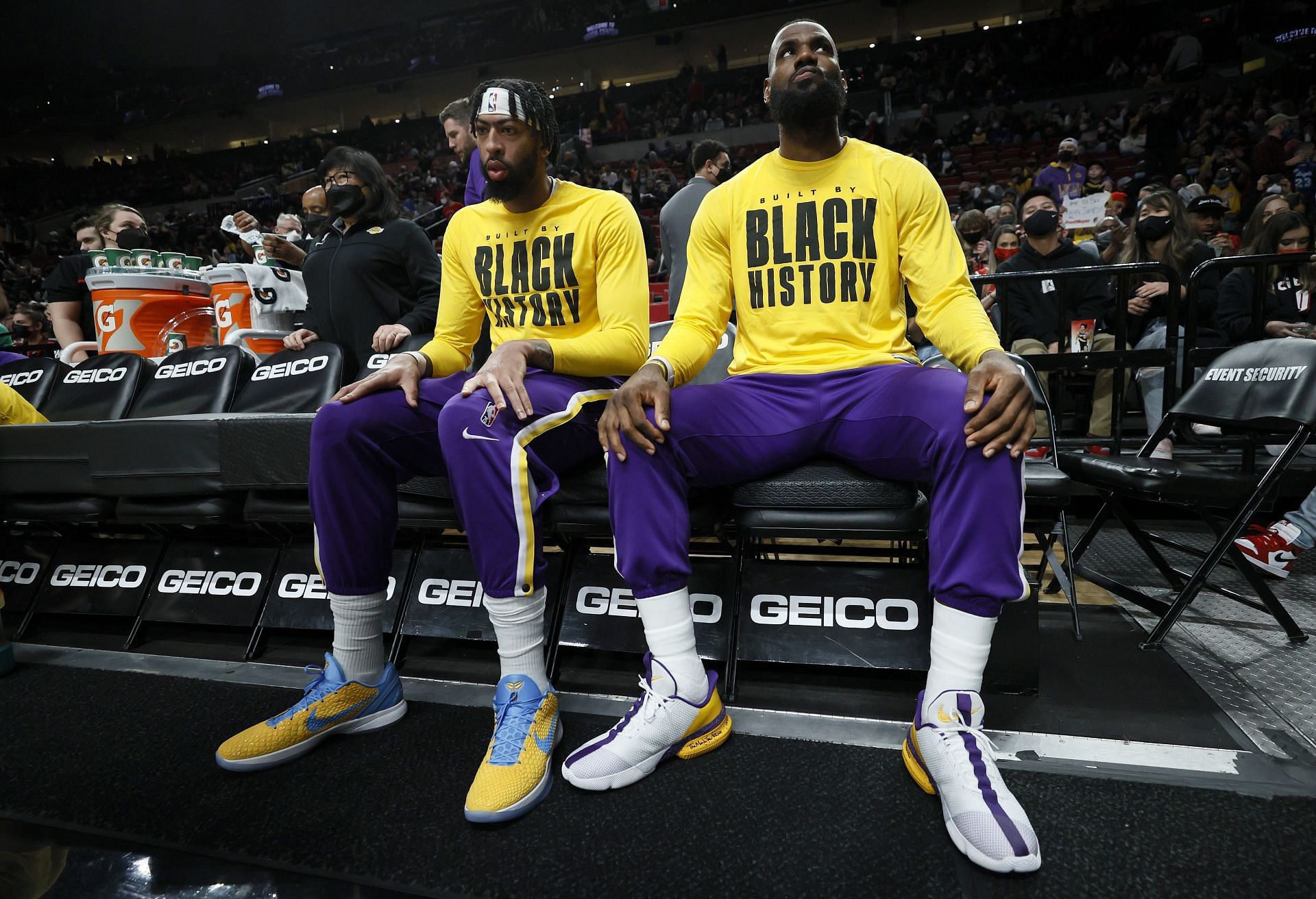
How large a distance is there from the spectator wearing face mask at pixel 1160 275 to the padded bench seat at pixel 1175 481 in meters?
1.67

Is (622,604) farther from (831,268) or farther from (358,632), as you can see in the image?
(831,268)

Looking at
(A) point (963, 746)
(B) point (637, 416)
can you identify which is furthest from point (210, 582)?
(A) point (963, 746)

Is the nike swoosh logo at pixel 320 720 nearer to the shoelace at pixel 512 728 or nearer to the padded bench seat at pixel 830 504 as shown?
the shoelace at pixel 512 728

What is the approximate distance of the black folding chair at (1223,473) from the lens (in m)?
1.84

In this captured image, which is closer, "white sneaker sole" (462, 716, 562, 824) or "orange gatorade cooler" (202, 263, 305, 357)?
"white sneaker sole" (462, 716, 562, 824)

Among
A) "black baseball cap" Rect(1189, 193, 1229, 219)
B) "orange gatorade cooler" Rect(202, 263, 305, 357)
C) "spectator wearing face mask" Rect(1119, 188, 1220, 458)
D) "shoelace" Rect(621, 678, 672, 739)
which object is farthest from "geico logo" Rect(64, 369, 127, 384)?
"black baseball cap" Rect(1189, 193, 1229, 219)

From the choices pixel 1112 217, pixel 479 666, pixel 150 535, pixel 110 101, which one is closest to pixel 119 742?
pixel 479 666

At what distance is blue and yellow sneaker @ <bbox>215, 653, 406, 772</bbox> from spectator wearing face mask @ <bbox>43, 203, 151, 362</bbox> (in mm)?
3356

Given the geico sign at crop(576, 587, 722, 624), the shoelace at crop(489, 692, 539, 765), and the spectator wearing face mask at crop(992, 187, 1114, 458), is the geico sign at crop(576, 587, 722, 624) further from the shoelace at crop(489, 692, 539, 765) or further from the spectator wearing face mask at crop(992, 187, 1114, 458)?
the spectator wearing face mask at crop(992, 187, 1114, 458)

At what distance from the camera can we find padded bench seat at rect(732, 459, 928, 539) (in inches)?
58.9

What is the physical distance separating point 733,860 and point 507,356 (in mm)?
1080

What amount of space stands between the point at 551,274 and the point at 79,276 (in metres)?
3.65

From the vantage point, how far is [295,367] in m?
2.49

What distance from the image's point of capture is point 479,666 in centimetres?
203
